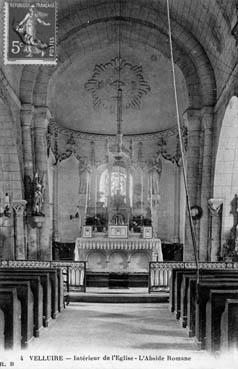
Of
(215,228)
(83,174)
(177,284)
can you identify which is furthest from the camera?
(83,174)

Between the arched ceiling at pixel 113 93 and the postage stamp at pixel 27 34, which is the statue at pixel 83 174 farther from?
the postage stamp at pixel 27 34

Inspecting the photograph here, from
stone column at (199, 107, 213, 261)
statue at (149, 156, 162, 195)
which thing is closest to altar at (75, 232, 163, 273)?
stone column at (199, 107, 213, 261)

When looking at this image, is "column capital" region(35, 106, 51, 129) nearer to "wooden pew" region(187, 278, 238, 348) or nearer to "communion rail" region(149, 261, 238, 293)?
"communion rail" region(149, 261, 238, 293)

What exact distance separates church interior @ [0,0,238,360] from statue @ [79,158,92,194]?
0.05m

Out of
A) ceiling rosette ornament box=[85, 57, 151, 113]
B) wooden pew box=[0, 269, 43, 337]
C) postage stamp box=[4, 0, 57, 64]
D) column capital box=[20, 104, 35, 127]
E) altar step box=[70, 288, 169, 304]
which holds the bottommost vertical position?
altar step box=[70, 288, 169, 304]

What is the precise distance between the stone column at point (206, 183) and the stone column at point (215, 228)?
328mm

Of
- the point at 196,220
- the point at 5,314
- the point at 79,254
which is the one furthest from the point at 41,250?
the point at 5,314

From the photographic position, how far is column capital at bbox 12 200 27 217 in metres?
14.1

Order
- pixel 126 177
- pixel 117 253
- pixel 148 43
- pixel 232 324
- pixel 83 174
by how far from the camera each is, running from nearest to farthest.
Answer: pixel 232 324
pixel 148 43
pixel 117 253
pixel 126 177
pixel 83 174

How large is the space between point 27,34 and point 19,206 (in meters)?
6.50

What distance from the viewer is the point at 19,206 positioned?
46.5 ft

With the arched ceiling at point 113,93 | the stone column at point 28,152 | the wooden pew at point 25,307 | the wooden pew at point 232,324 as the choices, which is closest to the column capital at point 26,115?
the stone column at point 28,152

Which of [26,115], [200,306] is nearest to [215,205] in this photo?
[26,115]

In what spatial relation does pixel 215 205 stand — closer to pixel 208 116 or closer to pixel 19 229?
pixel 208 116
